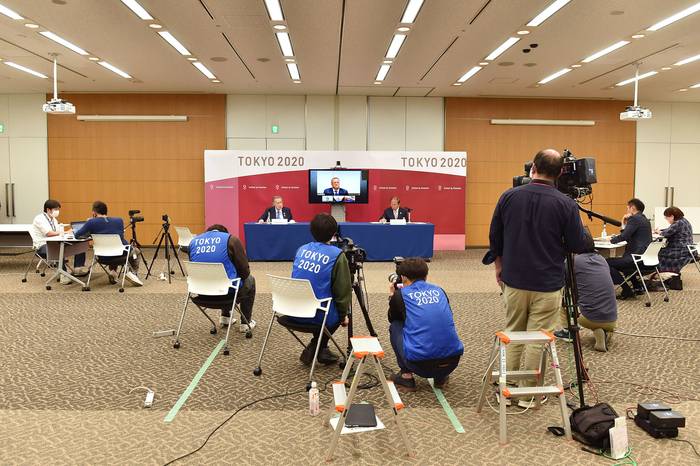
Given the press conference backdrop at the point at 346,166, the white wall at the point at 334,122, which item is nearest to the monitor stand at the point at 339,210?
the press conference backdrop at the point at 346,166

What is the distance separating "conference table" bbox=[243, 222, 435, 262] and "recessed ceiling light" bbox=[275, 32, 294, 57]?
3062mm

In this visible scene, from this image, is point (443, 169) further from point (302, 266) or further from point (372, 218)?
point (302, 266)

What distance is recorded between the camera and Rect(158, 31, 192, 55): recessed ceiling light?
7.04 metres

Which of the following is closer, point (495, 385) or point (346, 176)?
point (495, 385)

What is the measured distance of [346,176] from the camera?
1086 cm

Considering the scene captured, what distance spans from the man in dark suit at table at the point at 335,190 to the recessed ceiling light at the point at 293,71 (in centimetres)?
227

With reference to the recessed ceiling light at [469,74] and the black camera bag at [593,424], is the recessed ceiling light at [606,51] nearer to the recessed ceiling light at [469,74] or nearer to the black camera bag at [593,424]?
the recessed ceiling light at [469,74]

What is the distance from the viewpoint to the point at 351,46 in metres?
7.56

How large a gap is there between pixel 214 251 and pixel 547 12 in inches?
196

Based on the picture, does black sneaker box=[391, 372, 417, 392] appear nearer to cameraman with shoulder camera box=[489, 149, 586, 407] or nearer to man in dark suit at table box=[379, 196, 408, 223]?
cameraman with shoulder camera box=[489, 149, 586, 407]

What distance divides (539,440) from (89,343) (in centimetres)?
377

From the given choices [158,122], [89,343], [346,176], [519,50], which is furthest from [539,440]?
[158,122]

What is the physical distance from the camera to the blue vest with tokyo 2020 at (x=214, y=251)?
13.9 feet

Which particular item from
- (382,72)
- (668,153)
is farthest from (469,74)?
(668,153)
